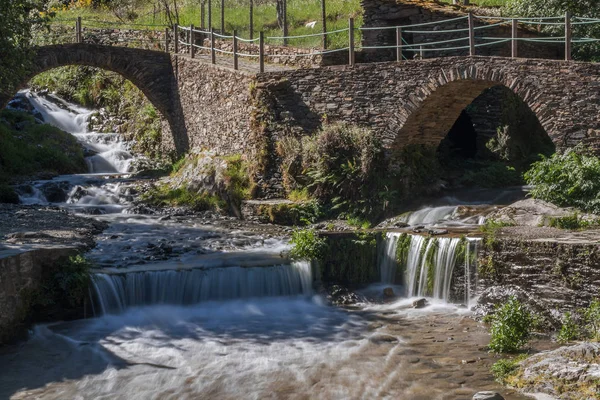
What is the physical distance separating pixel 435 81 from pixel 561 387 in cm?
1007

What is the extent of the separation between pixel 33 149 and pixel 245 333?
1717cm

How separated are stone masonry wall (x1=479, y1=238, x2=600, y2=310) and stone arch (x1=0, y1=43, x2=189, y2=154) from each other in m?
15.2

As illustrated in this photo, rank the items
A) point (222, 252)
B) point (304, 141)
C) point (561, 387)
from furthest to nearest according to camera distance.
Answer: point (304, 141) < point (222, 252) < point (561, 387)

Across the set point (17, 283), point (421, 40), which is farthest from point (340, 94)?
point (17, 283)

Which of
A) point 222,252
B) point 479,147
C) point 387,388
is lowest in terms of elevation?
point 387,388

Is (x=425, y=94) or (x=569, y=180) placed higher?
(x=425, y=94)

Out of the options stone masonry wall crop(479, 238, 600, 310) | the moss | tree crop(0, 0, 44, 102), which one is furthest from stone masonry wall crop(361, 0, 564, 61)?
tree crop(0, 0, 44, 102)

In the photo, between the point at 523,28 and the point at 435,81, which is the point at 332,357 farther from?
the point at 523,28

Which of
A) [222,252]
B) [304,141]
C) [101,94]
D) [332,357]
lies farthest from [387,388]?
[101,94]

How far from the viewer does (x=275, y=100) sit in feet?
69.1

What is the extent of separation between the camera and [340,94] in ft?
65.4

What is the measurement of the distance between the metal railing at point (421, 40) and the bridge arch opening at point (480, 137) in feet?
4.70

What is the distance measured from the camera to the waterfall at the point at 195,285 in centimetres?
1430

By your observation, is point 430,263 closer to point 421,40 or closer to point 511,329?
point 511,329
